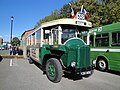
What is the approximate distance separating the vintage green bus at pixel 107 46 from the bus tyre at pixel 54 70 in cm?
274

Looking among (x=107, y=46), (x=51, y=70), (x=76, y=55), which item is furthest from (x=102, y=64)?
(x=51, y=70)

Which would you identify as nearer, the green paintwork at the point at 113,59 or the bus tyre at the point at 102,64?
the green paintwork at the point at 113,59

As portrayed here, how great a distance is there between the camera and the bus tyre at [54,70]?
6.97 m

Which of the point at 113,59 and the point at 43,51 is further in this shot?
the point at 113,59

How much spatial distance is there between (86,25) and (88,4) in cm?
1657

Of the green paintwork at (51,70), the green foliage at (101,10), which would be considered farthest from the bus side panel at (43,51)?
the green foliage at (101,10)

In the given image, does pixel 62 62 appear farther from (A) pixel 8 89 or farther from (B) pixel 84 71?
(A) pixel 8 89

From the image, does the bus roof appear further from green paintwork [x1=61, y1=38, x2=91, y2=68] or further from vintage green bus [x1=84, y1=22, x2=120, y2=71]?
green paintwork [x1=61, y1=38, x2=91, y2=68]

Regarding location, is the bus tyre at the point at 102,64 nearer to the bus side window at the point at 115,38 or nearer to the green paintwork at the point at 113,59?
the green paintwork at the point at 113,59

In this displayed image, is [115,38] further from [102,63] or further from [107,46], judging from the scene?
[102,63]

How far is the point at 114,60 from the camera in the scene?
31.0ft

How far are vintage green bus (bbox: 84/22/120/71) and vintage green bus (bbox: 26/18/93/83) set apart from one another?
2.07 meters

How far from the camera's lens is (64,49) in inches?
275

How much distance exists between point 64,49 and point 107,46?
395 centimetres
